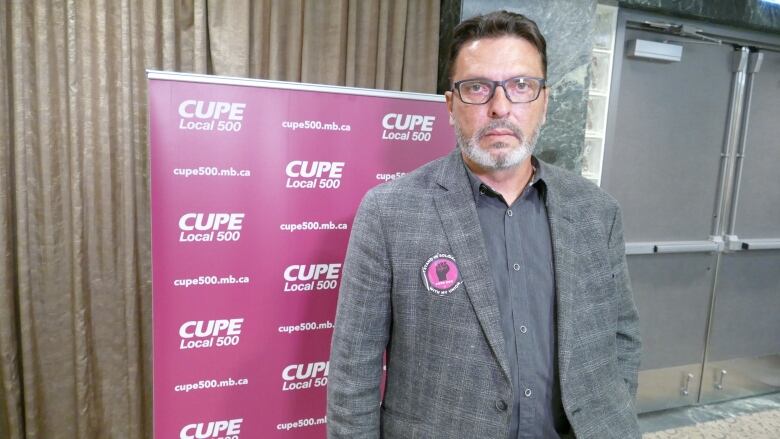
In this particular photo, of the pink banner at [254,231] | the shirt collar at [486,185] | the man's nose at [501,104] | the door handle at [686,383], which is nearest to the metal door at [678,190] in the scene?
the door handle at [686,383]

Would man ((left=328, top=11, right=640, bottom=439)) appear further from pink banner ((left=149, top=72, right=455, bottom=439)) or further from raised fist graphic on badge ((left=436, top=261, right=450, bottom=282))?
pink banner ((left=149, top=72, right=455, bottom=439))

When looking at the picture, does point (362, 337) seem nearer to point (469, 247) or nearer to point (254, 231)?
point (469, 247)

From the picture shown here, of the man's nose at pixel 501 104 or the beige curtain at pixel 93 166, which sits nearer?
the man's nose at pixel 501 104

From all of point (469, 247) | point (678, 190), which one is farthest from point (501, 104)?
point (678, 190)

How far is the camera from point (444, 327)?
1.03 metres

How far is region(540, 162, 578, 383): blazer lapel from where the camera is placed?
1.05 metres

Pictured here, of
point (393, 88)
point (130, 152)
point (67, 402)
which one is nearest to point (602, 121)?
point (393, 88)

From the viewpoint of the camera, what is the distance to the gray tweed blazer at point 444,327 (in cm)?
102

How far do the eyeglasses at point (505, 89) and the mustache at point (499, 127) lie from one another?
5 cm

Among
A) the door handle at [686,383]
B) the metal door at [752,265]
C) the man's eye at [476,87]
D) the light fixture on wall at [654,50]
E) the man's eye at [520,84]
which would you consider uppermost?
the light fixture on wall at [654,50]

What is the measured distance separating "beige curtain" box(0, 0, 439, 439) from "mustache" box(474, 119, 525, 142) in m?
1.23

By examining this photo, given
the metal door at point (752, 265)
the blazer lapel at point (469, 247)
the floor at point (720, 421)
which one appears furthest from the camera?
the metal door at point (752, 265)

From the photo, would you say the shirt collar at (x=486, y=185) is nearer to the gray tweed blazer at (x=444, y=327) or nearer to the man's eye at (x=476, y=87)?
the gray tweed blazer at (x=444, y=327)

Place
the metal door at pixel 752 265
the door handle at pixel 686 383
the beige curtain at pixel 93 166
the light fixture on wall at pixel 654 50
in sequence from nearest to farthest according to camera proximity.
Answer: the beige curtain at pixel 93 166, the light fixture on wall at pixel 654 50, the metal door at pixel 752 265, the door handle at pixel 686 383
